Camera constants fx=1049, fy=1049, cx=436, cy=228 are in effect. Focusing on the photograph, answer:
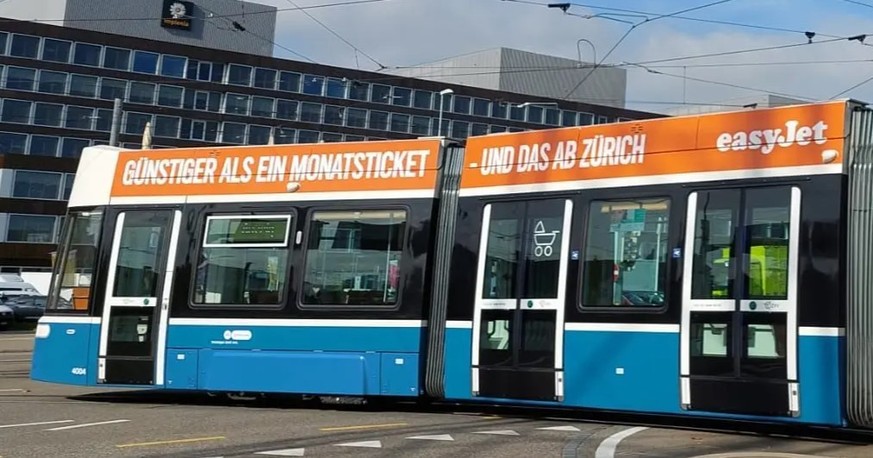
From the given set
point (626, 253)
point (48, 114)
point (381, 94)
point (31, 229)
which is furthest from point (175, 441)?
point (381, 94)

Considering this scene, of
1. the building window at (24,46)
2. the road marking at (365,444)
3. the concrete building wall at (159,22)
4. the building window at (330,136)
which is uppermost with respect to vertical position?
the concrete building wall at (159,22)

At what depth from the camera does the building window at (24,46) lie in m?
76.1

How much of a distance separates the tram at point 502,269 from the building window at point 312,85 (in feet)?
236

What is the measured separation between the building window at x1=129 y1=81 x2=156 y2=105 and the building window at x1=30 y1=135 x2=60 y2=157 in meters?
6.55

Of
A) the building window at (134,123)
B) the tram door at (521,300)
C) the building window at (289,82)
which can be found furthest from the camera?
the building window at (289,82)

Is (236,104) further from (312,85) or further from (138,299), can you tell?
(138,299)

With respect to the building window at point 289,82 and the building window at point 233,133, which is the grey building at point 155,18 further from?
the building window at point 233,133

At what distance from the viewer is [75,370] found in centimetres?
1399

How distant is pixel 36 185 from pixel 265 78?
19.9 metres

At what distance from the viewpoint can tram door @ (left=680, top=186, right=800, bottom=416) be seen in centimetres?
988

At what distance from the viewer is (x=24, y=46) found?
76.5 meters

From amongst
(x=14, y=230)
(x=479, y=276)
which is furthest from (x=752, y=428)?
(x=14, y=230)

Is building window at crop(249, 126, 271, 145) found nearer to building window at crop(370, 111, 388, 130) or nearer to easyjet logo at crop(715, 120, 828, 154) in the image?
building window at crop(370, 111, 388, 130)

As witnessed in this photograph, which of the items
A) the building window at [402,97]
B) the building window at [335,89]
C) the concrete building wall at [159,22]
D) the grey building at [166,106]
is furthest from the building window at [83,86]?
the building window at [402,97]
